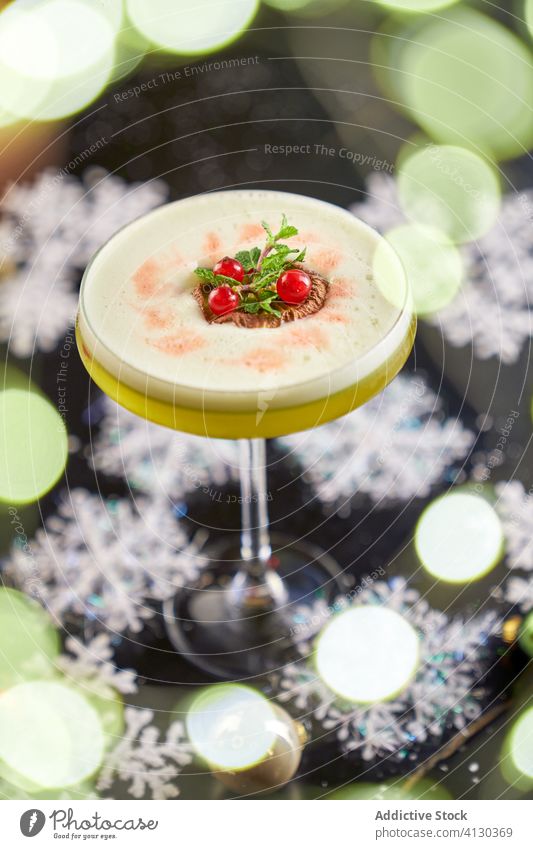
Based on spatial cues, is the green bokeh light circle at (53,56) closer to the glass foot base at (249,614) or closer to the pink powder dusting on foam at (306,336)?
the pink powder dusting on foam at (306,336)

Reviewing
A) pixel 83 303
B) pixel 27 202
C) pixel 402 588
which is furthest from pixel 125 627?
pixel 27 202

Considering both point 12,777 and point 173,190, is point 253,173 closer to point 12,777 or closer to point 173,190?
point 173,190

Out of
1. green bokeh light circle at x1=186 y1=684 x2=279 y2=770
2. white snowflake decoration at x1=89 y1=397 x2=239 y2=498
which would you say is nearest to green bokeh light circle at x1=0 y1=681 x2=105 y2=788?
green bokeh light circle at x1=186 y1=684 x2=279 y2=770

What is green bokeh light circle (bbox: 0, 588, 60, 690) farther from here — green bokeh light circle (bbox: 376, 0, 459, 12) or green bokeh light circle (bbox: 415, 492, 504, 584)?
green bokeh light circle (bbox: 376, 0, 459, 12)

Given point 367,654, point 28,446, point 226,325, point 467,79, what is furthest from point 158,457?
point 467,79

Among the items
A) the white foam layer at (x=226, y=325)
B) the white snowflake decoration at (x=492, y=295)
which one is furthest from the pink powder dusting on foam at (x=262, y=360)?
the white snowflake decoration at (x=492, y=295)

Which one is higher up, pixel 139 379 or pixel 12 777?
pixel 139 379

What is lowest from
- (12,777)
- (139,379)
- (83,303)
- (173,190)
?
(12,777)
